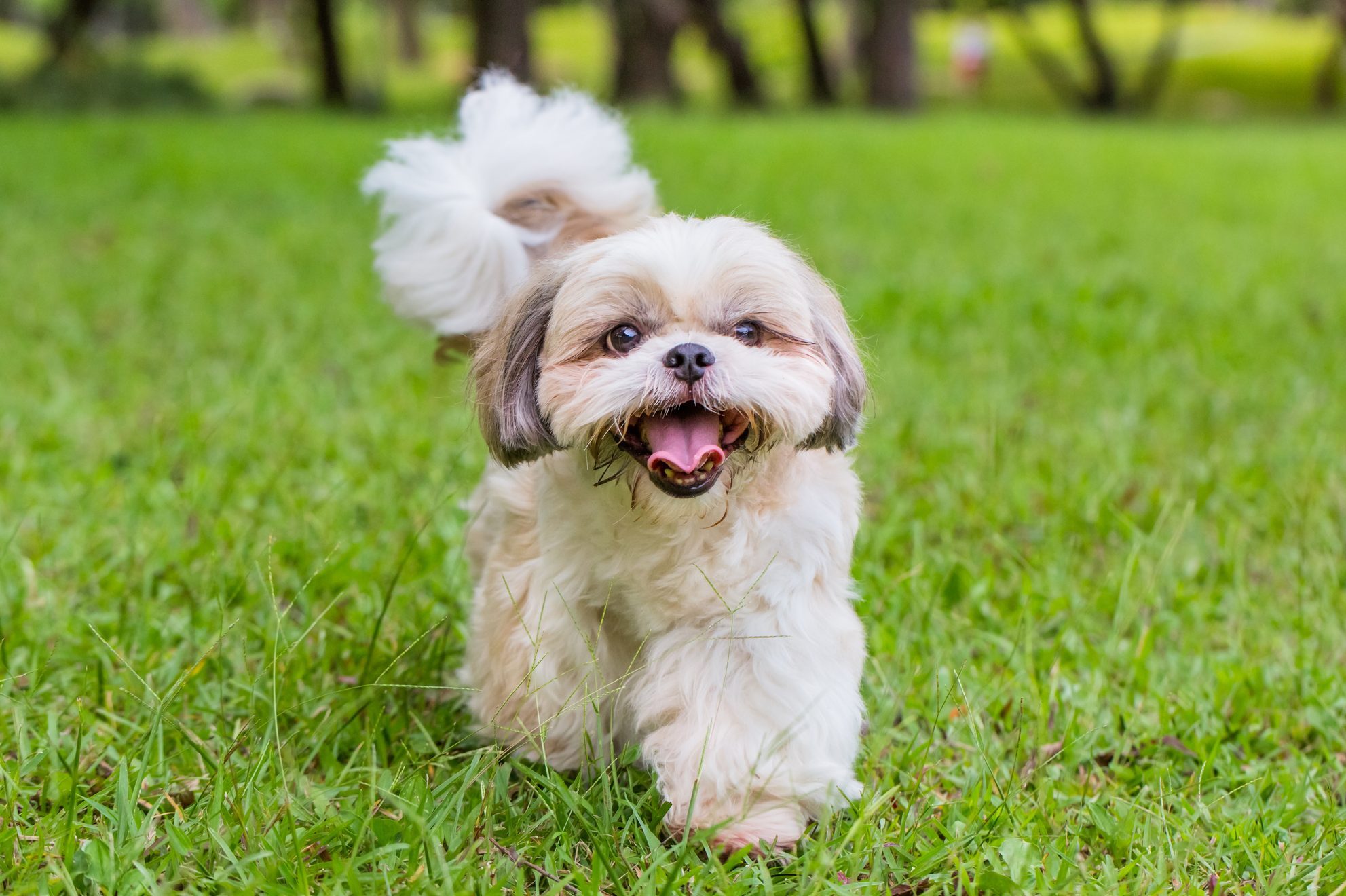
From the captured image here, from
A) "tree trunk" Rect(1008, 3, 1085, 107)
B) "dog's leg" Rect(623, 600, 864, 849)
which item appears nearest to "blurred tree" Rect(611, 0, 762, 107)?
"tree trunk" Rect(1008, 3, 1085, 107)

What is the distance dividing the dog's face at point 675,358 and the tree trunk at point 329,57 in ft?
73.0

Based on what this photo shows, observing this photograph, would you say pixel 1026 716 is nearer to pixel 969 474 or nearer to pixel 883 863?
pixel 883 863

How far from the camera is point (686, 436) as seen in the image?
2283 millimetres

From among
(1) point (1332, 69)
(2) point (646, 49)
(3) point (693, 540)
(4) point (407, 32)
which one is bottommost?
(4) point (407, 32)

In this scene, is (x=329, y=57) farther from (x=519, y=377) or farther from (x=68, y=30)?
(x=519, y=377)

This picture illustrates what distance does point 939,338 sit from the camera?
6469mm

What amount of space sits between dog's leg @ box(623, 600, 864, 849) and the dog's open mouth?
34 cm

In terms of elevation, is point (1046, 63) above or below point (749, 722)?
below

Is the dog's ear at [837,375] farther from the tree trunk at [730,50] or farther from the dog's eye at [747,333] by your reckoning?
the tree trunk at [730,50]

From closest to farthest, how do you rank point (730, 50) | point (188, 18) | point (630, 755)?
point (630, 755), point (730, 50), point (188, 18)

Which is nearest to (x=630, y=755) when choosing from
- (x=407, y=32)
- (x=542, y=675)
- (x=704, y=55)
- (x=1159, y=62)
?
(x=542, y=675)

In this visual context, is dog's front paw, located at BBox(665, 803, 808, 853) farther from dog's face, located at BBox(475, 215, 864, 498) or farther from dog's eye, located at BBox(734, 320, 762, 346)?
dog's eye, located at BBox(734, 320, 762, 346)

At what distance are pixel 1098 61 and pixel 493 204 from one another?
27.4 m

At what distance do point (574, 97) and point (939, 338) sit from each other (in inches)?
135
